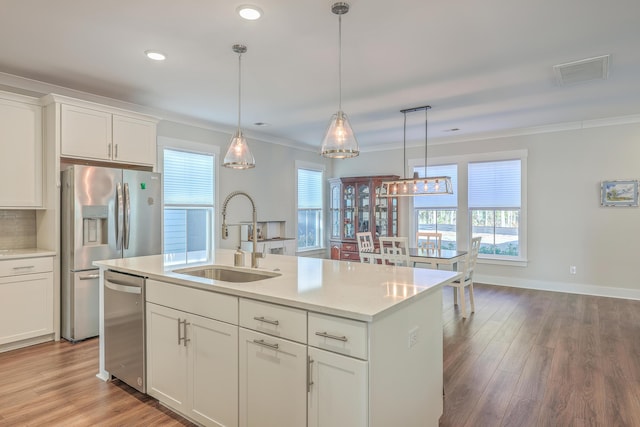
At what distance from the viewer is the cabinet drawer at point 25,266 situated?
3.32 meters

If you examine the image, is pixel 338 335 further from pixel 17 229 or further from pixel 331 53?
pixel 17 229

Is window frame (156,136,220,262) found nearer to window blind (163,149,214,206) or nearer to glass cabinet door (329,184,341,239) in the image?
window blind (163,149,214,206)

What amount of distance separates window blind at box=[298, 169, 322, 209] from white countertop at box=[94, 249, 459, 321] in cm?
437

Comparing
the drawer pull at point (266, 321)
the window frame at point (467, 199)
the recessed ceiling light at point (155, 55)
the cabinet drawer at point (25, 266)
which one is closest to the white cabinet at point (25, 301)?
the cabinet drawer at point (25, 266)

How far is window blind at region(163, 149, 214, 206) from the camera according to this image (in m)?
5.04

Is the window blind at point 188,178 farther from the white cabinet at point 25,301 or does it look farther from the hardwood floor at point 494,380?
the hardwood floor at point 494,380

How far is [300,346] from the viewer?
5.54 ft

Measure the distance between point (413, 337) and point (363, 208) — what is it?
5.41 meters

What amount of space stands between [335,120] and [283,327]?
1.37m

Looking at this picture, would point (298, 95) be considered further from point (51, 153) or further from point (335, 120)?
point (51, 153)

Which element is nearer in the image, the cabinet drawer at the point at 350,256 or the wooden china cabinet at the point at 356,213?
the wooden china cabinet at the point at 356,213

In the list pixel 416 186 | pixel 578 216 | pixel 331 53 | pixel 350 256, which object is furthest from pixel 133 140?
pixel 578 216

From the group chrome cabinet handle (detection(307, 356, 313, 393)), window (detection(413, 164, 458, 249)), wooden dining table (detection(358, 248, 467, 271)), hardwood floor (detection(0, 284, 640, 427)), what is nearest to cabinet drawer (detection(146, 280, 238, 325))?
chrome cabinet handle (detection(307, 356, 313, 393))

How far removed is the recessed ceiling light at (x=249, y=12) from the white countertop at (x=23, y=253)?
9.74 ft
